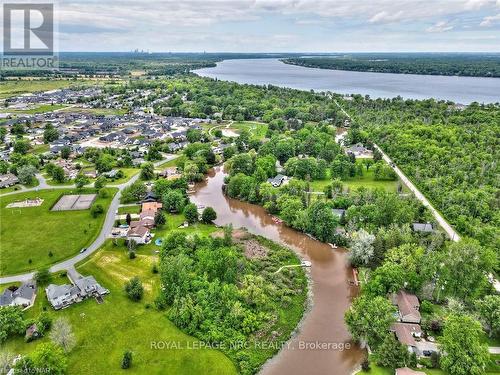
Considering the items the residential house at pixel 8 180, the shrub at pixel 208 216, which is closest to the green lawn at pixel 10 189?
the residential house at pixel 8 180

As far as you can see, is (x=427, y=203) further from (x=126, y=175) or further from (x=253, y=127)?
(x=253, y=127)

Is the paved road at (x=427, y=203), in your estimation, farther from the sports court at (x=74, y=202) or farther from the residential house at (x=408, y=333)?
the sports court at (x=74, y=202)

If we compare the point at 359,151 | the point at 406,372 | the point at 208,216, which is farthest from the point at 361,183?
the point at 406,372

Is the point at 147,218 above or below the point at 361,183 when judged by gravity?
below

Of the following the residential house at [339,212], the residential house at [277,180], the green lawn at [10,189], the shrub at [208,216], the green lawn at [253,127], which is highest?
the green lawn at [253,127]

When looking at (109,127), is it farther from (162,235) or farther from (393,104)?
(393,104)

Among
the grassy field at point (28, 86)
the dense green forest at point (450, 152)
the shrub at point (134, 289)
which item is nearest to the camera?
the shrub at point (134, 289)

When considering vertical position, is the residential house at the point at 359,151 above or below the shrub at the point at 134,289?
above

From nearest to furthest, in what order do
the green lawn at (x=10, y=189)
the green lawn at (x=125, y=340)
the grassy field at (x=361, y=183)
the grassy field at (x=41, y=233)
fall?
the green lawn at (x=125, y=340) → the grassy field at (x=41, y=233) → the green lawn at (x=10, y=189) → the grassy field at (x=361, y=183)
